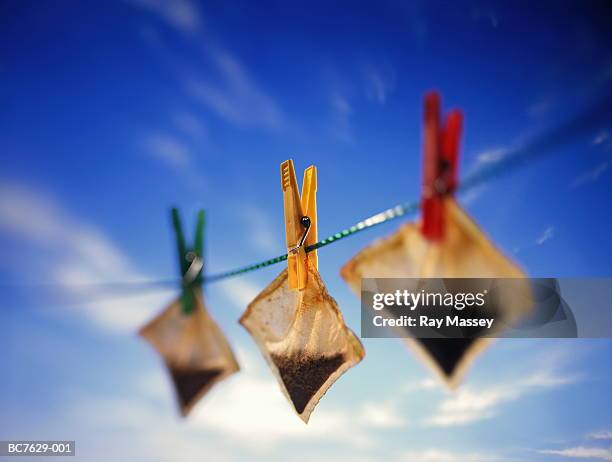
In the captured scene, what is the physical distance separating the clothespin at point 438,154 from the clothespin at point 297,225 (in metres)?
0.62

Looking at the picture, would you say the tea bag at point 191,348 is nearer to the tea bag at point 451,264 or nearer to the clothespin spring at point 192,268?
the clothespin spring at point 192,268

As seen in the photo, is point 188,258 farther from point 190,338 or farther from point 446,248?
point 446,248

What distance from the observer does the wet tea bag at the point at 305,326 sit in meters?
1.75

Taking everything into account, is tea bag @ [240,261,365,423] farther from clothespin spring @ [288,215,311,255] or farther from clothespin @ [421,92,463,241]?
clothespin @ [421,92,463,241]

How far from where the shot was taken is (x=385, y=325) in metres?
1.49

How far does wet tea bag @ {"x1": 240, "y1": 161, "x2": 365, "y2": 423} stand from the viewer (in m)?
1.75

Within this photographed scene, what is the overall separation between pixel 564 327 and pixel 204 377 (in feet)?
4.65

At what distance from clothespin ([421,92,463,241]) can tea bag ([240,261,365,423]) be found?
2.13 ft

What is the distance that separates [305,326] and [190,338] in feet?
2.13

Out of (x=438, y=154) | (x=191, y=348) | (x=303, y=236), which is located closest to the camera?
(x=438, y=154)

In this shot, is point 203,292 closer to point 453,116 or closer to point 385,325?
point 385,325

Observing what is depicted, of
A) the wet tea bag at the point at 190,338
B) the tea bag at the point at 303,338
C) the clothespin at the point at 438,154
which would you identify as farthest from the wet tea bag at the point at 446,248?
the wet tea bag at the point at 190,338

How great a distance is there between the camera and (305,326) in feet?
6.05

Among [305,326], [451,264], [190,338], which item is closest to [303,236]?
[305,326]
